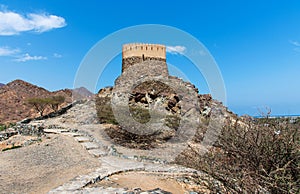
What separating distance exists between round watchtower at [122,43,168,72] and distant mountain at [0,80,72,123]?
7051 millimetres

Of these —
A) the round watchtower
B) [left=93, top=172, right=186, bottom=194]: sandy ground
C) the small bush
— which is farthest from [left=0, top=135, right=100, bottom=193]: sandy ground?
the round watchtower

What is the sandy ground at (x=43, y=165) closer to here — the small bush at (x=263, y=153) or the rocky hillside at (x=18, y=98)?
the small bush at (x=263, y=153)

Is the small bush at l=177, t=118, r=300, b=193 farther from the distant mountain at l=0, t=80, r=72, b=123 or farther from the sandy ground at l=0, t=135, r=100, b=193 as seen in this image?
the distant mountain at l=0, t=80, r=72, b=123

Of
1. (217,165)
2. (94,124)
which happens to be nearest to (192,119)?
(94,124)

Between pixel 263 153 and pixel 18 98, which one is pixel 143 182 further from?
pixel 18 98

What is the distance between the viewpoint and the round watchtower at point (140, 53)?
22.0 metres

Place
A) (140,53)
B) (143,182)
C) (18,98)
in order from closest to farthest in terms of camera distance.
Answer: (143,182), (140,53), (18,98)

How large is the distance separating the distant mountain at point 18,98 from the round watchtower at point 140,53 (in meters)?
7.05

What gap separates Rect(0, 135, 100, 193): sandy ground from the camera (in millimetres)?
5500

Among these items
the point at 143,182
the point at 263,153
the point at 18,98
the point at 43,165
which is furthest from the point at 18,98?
the point at 263,153

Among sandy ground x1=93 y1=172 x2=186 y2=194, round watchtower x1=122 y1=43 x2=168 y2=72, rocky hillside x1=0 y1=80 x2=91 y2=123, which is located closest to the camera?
sandy ground x1=93 y1=172 x2=186 y2=194

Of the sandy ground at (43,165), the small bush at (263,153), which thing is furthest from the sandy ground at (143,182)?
the small bush at (263,153)

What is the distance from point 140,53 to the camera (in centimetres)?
2205

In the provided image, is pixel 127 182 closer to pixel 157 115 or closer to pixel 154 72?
pixel 157 115
